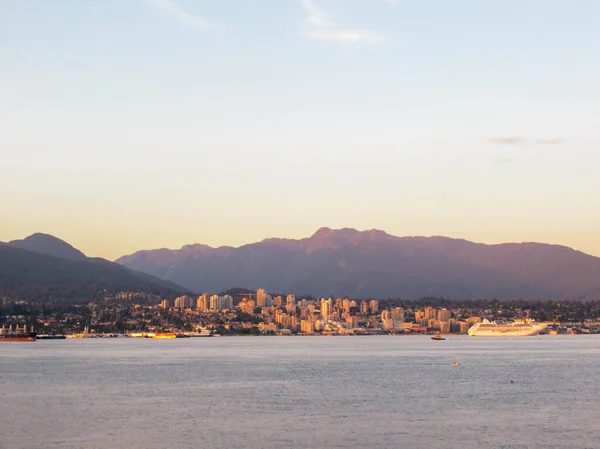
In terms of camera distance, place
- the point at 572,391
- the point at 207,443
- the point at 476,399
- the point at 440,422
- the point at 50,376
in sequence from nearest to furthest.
→ the point at 207,443, the point at 440,422, the point at 476,399, the point at 572,391, the point at 50,376

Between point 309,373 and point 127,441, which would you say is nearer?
point 127,441

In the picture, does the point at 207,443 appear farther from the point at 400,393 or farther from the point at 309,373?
the point at 309,373

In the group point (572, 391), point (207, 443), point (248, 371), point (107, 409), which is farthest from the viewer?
point (248, 371)

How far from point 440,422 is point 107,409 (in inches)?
1109

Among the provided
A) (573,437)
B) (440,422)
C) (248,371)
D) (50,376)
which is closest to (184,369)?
(248,371)

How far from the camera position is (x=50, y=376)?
399 ft

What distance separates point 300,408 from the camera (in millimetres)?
78688

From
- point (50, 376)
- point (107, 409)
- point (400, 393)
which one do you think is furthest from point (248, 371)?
point (107, 409)

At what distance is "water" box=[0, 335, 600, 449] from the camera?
61562mm

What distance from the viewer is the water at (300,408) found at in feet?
202

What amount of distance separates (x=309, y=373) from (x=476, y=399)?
1625 inches

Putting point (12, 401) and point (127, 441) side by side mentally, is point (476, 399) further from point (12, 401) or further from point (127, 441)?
point (12, 401)

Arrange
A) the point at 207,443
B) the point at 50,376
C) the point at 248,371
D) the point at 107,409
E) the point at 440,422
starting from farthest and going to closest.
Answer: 1. the point at 248,371
2. the point at 50,376
3. the point at 107,409
4. the point at 440,422
5. the point at 207,443

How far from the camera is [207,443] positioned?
198ft
